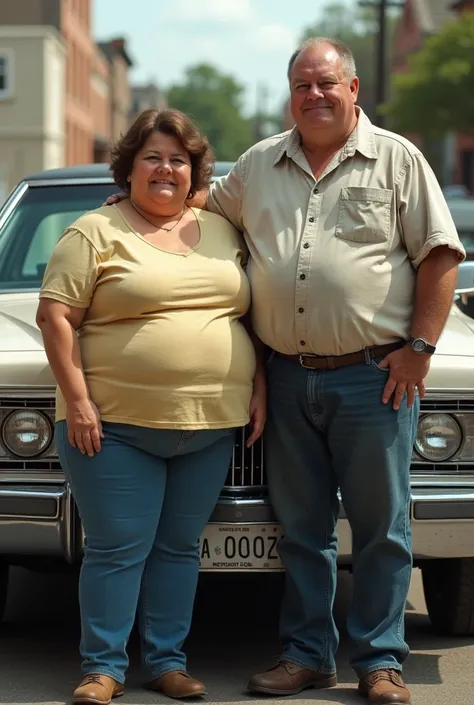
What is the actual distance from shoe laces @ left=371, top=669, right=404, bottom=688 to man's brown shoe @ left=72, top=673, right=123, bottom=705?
83 cm

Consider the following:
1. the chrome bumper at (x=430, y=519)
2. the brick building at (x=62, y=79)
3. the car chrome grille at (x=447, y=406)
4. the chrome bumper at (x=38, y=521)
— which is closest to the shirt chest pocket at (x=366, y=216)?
the car chrome grille at (x=447, y=406)

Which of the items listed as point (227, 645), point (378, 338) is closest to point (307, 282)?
point (378, 338)

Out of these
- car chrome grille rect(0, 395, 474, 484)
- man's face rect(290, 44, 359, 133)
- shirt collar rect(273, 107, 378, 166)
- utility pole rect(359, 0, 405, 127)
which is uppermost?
utility pole rect(359, 0, 405, 127)

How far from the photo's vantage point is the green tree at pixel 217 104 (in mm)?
145750

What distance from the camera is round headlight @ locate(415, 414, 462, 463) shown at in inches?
186

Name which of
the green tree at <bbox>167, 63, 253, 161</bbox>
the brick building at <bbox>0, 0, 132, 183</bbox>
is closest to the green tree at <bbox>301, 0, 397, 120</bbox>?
the green tree at <bbox>167, 63, 253, 161</bbox>

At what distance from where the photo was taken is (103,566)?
4.34m

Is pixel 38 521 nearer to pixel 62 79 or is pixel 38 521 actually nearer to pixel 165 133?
pixel 165 133

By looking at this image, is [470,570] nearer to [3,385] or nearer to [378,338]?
[378,338]

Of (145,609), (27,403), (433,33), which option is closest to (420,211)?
(27,403)

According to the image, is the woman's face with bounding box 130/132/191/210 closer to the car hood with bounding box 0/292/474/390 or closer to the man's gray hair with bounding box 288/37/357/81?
the man's gray hair with bounding box 288/37/357/81

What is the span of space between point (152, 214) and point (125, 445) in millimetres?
746

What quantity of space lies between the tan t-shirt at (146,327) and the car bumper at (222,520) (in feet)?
1.26

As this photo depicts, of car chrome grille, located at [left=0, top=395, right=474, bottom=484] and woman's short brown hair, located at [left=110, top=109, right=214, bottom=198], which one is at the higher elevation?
woman's short brown hair, located at [left=110, top=109, right=214, bottom=198]
